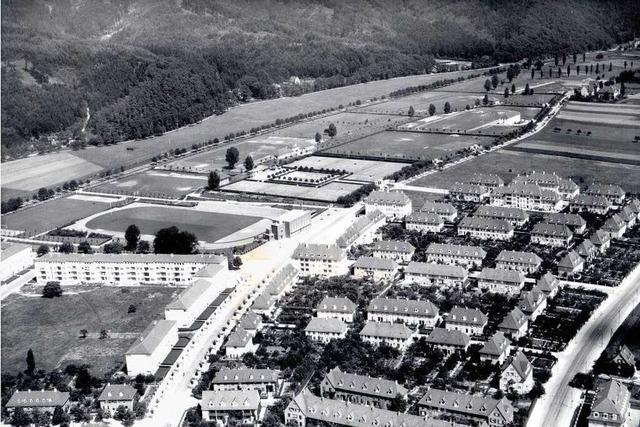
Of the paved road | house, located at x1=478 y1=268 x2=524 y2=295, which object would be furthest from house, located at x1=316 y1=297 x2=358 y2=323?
the paved road

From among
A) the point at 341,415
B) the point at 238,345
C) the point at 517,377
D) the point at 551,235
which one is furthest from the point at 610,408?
the point at 551,235

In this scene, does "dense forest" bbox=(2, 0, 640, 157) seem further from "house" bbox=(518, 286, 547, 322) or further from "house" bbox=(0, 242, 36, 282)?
"house" bbox=(518, 286, 547, 322)

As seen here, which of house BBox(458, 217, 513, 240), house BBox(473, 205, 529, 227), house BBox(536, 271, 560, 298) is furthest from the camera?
house BBox(473, 205, 529, 227)

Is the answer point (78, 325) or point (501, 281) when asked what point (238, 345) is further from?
point (501, 281)

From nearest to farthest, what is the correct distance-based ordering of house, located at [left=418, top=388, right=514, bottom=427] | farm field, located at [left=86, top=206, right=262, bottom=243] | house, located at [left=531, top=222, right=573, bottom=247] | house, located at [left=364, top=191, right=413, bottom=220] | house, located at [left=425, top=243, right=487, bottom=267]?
house, located at [left=418, top=388, right=514, bottom=427]
house, located at [left=425, top=243, right=487, bottom=267]
house, located at [left=531, top=222, right=573, bottom=247]
farm field, located at [left=86, top=206, right=262, bottom=243]
house, located at [left=364, top=191, right=413, bottom=220]

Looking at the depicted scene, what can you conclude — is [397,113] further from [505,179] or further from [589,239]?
[589,239]

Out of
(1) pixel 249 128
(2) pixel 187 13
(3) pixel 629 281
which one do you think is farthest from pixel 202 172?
(2) pixel 187 13
